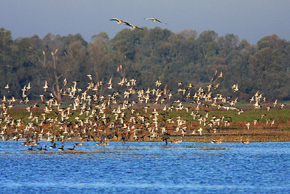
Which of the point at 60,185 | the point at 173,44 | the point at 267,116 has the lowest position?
the point at 60,185

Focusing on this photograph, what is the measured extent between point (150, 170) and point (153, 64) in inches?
5159

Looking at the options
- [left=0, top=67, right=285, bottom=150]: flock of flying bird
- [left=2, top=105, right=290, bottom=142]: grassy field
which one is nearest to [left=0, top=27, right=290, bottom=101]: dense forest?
[left=2, top=105, right=290, bottom=142]: grassy field

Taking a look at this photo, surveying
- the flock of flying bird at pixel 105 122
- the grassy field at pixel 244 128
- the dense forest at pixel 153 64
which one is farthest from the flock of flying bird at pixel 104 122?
the dense forest at pixel 153 64

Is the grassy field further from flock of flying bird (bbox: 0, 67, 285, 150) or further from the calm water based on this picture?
the calm water

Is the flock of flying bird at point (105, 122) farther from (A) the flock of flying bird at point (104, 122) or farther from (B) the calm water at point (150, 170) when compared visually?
(B) the calm water at point (150, 170)

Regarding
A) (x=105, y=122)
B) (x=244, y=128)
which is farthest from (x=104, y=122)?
(x=244, y=128)

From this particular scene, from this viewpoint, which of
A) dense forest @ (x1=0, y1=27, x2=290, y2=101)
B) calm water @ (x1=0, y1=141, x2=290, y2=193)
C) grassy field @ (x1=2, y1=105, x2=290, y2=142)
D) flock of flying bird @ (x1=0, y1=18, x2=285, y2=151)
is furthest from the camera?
dense forest @ (x1=0, y1=27, x2=290, y2=101)

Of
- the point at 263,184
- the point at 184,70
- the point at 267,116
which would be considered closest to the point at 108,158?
the point at 263,184

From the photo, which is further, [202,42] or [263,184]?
[202,42]

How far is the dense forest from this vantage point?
449 ft

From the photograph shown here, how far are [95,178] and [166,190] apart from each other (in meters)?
6.12

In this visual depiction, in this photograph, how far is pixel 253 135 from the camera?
58.9 metres

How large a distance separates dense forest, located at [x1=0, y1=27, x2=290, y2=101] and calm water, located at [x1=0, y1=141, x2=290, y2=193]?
8369 cm

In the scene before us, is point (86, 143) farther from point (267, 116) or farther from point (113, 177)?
point (267, 116)
